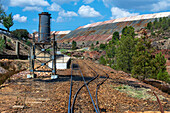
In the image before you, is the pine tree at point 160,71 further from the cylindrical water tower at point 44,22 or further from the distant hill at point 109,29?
the distant hill at point 109,29

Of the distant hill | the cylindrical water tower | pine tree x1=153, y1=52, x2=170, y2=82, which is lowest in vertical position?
pine tree x1=153, y1=52, x2=170, y2=82

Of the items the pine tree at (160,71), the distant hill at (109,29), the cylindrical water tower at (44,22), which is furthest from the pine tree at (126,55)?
the distant hill at (109,29)

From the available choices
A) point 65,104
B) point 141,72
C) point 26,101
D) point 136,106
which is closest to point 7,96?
point 26,101

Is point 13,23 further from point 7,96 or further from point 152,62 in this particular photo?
point 7,96

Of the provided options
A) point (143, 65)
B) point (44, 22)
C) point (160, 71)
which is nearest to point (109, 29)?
point (143, 65)

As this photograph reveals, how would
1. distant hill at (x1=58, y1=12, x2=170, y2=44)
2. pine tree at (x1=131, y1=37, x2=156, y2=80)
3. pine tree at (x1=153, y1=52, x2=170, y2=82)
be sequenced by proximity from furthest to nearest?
distant hill at (x1=58, y1=12, x2=170, y2=44) < pine tree at (x1=131, y1=37, x2=156, y2=80) < pine tree at (x1=153, y1=52, x2=170, y2=82)

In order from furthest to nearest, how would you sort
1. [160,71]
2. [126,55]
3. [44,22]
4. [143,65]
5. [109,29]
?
[109,29] < [126,55] < [143,65] < [160,71] < [44,22]

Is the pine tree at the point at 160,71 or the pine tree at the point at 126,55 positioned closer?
the pine tree at the point at 160,71

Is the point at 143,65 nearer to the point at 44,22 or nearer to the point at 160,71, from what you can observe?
the point at 160,71

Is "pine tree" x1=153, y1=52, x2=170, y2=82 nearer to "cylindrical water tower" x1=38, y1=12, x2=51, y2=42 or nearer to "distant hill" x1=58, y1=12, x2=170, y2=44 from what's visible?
"cylindrical water tower" x1=38, y1=12, x2=51, y2=42

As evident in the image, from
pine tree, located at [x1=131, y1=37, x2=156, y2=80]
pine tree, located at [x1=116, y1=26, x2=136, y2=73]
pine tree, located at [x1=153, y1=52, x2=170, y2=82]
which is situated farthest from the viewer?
Result: pine tree, located at [x1=116, y1=26, x2=136, y2=73]

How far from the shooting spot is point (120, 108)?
281 inches

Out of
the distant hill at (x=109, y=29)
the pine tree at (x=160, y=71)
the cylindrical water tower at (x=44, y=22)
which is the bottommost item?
the pine tree at (x=160, y=71)

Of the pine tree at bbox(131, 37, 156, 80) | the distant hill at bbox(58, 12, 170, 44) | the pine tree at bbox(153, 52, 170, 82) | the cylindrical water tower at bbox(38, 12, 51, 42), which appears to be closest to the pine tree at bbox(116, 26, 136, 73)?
the pine tree at bbox(153, 52, 170, 82)
